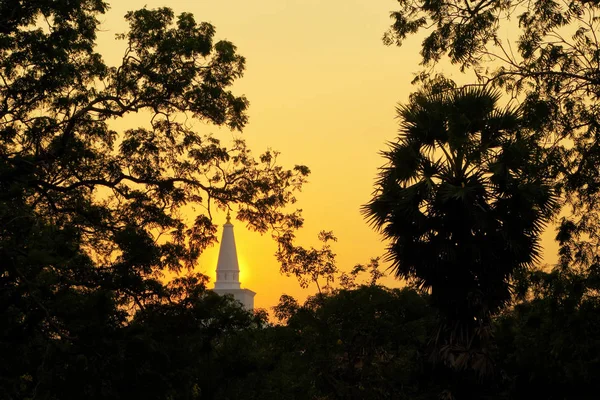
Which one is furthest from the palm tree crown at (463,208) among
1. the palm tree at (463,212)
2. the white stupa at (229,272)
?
the white stupa at (229,272)

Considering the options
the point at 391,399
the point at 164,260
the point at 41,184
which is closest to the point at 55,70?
the point at 41,184

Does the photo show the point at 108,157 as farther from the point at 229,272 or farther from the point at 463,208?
the point at 229,272

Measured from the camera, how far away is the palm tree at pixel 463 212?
21891mm

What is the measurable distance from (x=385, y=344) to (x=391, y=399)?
3.67m

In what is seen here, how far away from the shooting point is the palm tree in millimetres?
21891

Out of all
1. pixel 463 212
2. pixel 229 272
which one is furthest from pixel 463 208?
pixel 229 272

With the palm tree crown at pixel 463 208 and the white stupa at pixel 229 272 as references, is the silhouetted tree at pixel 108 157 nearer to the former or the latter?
the palm tree crown at pixel 463 208

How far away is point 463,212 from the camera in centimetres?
2220

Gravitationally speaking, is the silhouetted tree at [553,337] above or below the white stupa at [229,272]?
below

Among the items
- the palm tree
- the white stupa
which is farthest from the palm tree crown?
the white stupa

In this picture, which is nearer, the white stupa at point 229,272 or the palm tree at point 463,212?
the palm tree at point 463,212

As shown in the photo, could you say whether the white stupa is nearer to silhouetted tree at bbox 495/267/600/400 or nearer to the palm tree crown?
silhouetted tree at bbox 495/267/600/400

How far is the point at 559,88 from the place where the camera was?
17844 millimetres

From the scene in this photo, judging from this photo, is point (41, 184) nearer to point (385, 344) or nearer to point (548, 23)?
point (548, 23)
